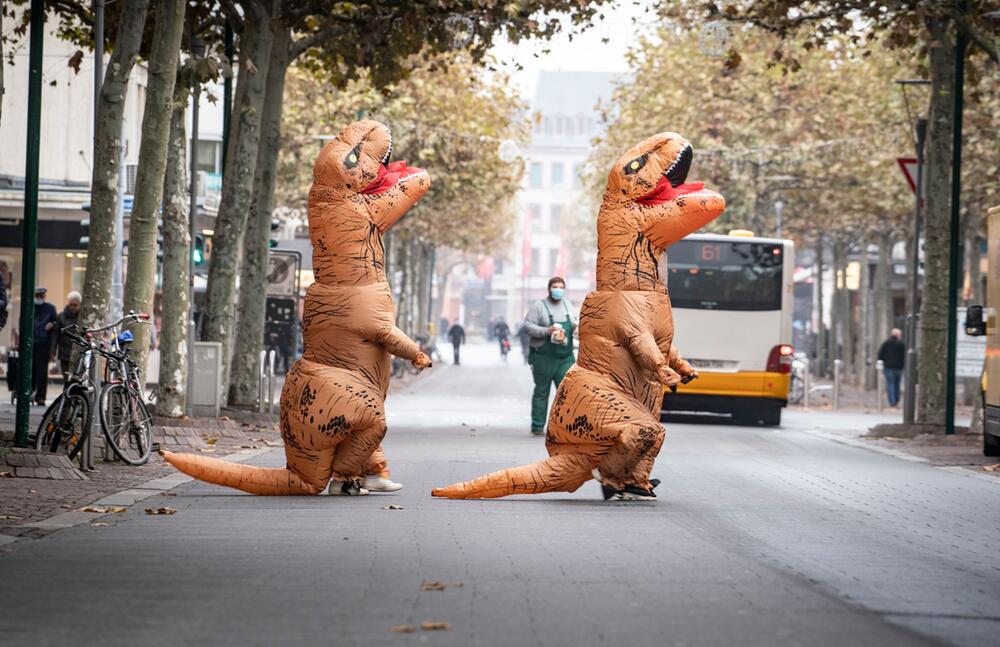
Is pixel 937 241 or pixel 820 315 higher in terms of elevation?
pixel 937 241

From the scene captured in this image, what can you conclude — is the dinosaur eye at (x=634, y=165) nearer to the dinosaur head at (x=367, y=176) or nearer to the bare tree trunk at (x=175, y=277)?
A: the dinosaur head at (x=367, y=176)

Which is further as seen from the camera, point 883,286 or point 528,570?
point 883,286

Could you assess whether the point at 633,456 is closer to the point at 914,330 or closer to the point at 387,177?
the point at 387,177

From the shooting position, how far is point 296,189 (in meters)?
50.4

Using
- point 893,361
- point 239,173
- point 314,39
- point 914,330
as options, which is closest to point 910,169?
point 914,330

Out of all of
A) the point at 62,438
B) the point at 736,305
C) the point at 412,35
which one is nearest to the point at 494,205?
the point at 736,305

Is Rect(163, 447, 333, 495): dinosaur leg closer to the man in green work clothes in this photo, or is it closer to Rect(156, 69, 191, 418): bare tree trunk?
Rect(156, 69, 191, 418): bare tree trunk

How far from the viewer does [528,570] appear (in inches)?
364

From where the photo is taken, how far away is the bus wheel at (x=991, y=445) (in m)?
21.7

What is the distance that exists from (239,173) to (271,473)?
1094 cm

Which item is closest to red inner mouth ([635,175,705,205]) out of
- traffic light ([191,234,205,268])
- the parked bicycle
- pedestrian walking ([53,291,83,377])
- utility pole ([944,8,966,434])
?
the parked bicycle

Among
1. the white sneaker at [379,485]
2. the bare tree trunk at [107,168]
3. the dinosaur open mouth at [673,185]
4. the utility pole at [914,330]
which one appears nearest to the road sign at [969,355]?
the utility pole at [914,330]

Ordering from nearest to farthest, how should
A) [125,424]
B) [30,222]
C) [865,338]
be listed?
[30,222]
[125,424]
[865,338]

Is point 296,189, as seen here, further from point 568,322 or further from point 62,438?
point 62,438
